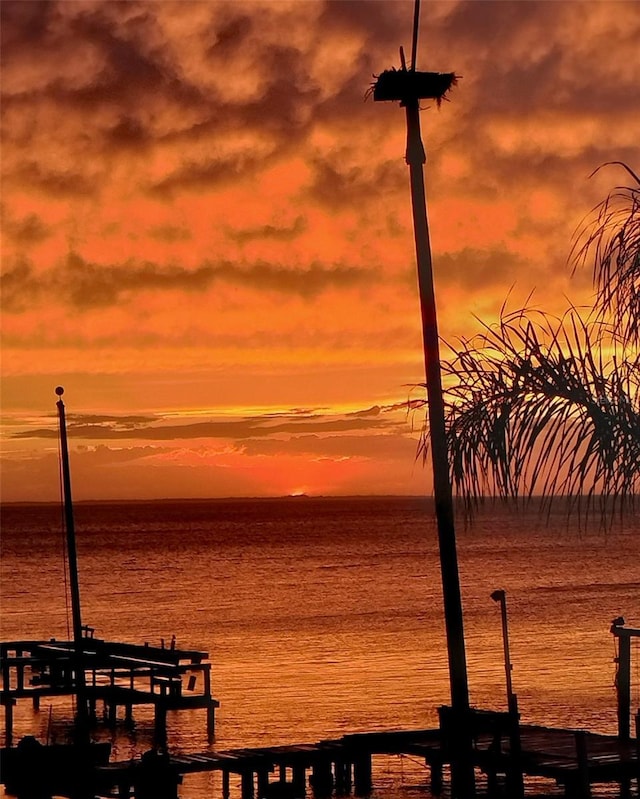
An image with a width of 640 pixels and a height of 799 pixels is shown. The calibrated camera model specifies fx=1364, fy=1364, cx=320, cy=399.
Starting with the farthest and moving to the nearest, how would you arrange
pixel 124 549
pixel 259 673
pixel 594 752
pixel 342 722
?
pixel 124 549 < pixel 259 673 < pixel 342 722 < pixel 594 752

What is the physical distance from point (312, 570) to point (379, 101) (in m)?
129

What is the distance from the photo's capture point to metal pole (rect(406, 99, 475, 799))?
535 inches

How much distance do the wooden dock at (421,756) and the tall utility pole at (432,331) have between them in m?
5.46

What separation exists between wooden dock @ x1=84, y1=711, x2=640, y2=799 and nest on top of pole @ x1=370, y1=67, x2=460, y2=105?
32.1 ft

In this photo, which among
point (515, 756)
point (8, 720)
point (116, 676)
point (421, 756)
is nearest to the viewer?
point (515, 756)

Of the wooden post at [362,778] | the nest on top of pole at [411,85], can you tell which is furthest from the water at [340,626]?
the nest on top of pole at [411,85]

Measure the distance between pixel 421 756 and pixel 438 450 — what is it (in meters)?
11.9

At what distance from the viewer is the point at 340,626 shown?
80.2 meters

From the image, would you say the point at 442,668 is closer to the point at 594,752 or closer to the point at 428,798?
the point at 428,798

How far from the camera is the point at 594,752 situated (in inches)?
833

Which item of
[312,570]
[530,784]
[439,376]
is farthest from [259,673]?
[312,570]

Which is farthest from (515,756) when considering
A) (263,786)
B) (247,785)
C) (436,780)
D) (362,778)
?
(362,778)

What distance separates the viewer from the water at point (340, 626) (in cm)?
4019

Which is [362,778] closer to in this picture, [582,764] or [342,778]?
[342,778]
